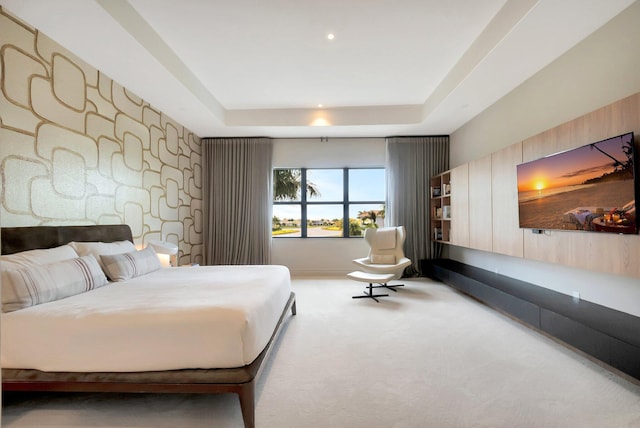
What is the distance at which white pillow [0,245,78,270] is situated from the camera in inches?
88.1

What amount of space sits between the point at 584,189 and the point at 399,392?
2.12 m

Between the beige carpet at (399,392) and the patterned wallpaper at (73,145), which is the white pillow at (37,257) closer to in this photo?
the patterned wallpaper at (73,145)

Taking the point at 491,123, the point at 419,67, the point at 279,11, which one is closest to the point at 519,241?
the point at 491,123

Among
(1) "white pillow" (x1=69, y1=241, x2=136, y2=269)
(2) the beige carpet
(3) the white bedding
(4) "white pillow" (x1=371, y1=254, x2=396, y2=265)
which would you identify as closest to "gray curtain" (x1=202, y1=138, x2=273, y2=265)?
(4) "white pillow" (x1=371, y1=254, x2=396, y2=265)

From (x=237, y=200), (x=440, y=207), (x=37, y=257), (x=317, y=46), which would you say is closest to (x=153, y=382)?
(x=37, y=257)

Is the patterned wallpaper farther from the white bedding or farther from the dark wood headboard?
the white bedding

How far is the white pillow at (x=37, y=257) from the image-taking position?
2.24 meters

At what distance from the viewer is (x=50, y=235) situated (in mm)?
2715

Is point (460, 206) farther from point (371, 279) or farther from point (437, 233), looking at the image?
point (371, 279)

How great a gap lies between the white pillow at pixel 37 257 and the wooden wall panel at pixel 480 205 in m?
4.24

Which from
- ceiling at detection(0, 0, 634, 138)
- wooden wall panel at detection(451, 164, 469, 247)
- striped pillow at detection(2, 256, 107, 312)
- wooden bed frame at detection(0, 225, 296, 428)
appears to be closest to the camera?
wooden bed frame at detection(0, 225, 296, 428)

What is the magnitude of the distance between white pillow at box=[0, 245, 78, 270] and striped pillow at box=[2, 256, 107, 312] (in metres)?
0.10

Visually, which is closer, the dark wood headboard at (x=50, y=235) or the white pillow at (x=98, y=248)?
the dark wood headboard at (x=50, y=235)

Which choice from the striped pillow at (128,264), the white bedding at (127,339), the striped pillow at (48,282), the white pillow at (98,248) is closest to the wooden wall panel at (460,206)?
the white bedding at (127,339)
